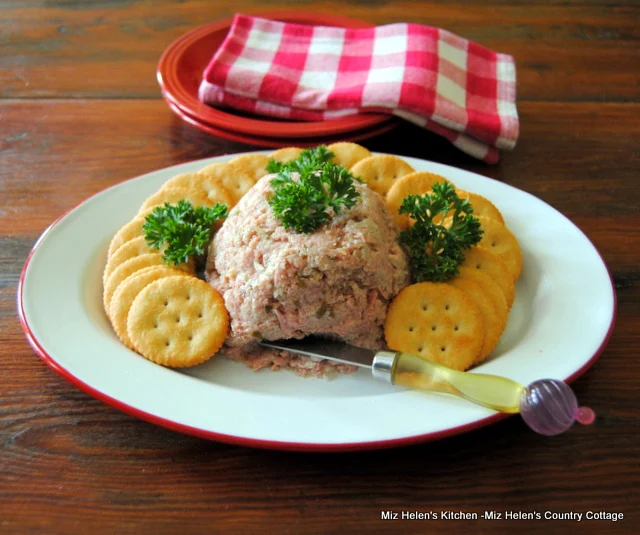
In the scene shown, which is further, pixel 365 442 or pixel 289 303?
pixel 289 303

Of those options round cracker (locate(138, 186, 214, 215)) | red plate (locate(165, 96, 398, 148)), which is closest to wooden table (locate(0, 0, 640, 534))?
red plate (locate(165, 96, 398, 148))

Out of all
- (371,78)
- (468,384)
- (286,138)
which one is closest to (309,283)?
(468,384)

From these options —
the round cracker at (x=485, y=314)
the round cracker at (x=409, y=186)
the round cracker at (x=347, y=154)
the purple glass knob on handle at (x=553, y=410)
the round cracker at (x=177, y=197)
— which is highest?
the purple glass knob on handle at (x=553, y=410)

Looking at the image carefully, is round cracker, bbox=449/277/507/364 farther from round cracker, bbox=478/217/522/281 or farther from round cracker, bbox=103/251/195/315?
round cracker, bbox=103/251/195/315

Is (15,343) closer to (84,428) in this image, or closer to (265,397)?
(84,428)

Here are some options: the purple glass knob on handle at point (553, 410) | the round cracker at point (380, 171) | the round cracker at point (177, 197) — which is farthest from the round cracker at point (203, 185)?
the purple glass knob on handle at point (553, 410)

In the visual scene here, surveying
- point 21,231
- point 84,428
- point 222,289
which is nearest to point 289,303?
point 222,289

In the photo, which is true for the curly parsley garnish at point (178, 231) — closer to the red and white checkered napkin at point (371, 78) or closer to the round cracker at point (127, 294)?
the round cracker at point (127, 294)

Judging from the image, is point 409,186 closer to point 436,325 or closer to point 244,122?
point 436,325
